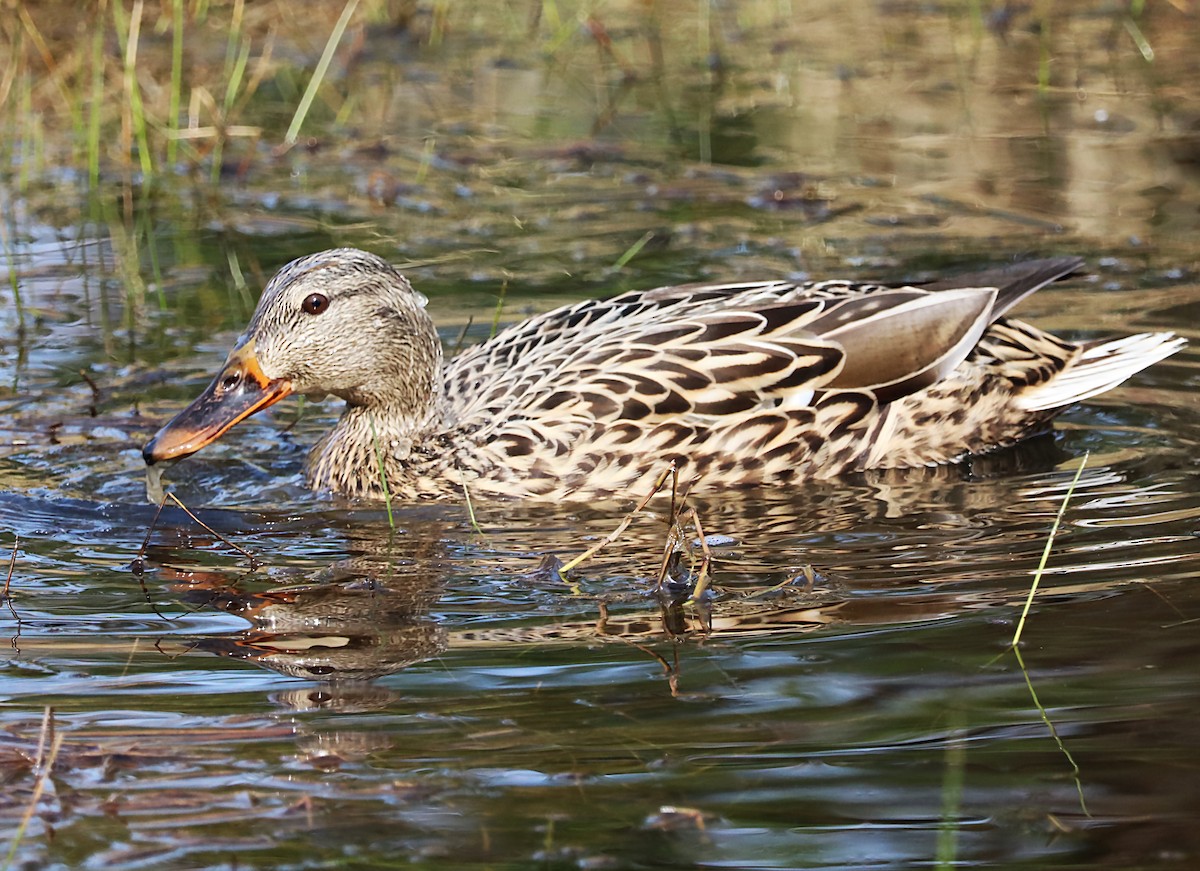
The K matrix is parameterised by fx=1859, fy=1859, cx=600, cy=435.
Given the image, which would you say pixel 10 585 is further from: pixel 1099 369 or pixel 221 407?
pixel 1099 369

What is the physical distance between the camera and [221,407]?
630cm

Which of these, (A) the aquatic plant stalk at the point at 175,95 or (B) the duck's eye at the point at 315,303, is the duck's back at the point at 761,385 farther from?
(A) the aquatic plant stalk at the point at 175,95

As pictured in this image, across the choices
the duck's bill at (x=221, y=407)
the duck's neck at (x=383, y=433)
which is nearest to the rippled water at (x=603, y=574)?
the duck's neck at (x=383, y=433)

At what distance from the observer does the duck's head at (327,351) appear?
6297 mm

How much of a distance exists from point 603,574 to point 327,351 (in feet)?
5.40

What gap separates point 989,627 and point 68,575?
8.79ft

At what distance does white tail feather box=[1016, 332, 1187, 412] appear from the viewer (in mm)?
6820

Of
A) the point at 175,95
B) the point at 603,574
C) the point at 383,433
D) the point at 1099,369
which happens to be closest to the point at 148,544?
the point at 383,433

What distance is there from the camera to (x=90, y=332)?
8.12 metres

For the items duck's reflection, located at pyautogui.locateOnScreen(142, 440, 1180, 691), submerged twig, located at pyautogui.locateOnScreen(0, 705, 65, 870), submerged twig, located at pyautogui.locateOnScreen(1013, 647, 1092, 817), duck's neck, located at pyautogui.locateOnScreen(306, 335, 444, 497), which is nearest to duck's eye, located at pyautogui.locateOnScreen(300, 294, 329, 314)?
duck's neck, located at pyautogui.locateOnScreen(306, 335, 444, 497)

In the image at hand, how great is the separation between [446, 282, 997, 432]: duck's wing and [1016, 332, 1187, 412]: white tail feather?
0.42m

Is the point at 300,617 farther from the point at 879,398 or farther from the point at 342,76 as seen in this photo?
the point at 342,76

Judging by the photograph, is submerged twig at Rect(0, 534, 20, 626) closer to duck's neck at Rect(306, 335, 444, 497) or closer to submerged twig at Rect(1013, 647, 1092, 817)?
duck's neck at Rect(306, 335, 444, 497)

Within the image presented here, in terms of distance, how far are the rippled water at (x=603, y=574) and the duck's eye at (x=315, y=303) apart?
0.69 metres
